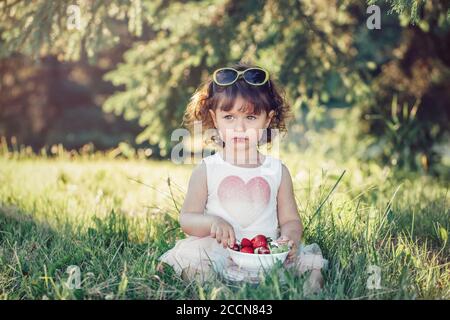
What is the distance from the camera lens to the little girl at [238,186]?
2590 millimetres

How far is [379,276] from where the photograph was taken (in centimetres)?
241

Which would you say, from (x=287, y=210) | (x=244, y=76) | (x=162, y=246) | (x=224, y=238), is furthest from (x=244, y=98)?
(x=162, y=246)

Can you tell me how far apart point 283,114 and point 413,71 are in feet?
11.3

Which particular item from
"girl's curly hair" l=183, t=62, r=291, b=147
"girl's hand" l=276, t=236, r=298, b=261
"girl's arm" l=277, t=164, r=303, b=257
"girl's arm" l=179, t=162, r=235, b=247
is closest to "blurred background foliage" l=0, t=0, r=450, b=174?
"girl's curly hair" l=183, t=62, r=291, b=147

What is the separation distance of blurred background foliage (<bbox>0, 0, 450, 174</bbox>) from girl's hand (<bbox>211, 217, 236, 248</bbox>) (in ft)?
3.72

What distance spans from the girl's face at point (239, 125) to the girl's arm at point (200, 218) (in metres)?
0.18

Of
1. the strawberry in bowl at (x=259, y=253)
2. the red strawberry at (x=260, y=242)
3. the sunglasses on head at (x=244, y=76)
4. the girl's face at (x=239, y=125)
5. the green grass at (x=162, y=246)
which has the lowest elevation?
the green grass at (x=162, y=246)

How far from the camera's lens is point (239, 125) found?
104 inches

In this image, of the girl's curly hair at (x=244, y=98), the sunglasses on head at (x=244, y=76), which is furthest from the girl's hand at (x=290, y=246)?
the sunglasses on head at (x=244, y=76)

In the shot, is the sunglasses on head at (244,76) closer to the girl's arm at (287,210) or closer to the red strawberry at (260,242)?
the girl's arm at (287,210)

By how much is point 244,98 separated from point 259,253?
0.72 metres

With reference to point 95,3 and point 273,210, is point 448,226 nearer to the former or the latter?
point 273,210

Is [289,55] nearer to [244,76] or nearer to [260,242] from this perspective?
[244,76]
